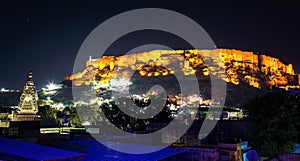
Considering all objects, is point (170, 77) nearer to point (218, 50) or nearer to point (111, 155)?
point (218, 50)

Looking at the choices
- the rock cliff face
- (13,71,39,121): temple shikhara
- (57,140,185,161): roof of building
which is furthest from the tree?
the rock cliff face

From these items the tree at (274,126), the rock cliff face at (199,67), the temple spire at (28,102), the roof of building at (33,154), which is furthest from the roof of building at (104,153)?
the rock cliff face at (199,67)

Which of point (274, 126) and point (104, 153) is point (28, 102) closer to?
point (274, 126)

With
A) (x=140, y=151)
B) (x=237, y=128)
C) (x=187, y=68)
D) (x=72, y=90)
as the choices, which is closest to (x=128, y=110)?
(x=237, y=128)

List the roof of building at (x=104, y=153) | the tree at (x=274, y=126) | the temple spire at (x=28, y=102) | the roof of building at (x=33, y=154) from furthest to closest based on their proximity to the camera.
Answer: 1. the temple spire at (x=28, y=102)
2. the tree at (x=274, y=126)
3. the roof of building at (x=104, y=153)
4. the roof of building at (x=33, y=154)

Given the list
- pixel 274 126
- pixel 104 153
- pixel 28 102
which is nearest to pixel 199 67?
pixel 28 102

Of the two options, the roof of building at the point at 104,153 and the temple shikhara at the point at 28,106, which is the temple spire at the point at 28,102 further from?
the roof of building at the point at 104,153
